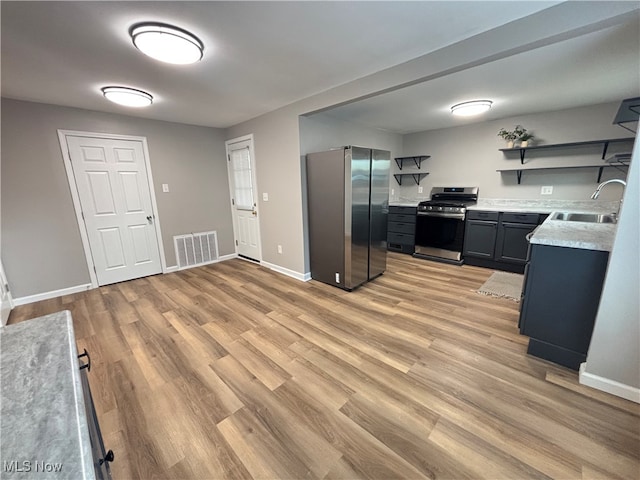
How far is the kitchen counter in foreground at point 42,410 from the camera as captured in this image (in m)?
0.49

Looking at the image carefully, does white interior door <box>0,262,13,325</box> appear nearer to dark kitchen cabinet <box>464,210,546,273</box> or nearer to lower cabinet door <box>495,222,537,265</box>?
dark kitchen cabinet <box>464,210,546,273</box>

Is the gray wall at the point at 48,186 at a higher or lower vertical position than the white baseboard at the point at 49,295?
higher

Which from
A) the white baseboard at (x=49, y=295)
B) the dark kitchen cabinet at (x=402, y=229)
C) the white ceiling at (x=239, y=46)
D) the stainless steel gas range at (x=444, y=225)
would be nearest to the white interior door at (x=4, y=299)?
the white baseboard at (x=49, y=295)

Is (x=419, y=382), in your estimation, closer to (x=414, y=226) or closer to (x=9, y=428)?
(x=9, y=428)

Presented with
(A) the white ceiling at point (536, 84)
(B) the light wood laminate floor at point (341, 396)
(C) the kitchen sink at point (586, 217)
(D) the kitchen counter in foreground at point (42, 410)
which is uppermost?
(A) the white ceiling at point (536, 84)

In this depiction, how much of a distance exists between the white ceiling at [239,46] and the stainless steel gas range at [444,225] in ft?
5.72

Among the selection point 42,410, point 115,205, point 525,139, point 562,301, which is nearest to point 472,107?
point 525,139

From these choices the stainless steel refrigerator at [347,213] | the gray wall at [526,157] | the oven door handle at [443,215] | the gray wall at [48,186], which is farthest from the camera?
the oven door handle at [443,215]

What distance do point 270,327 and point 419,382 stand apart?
1392mm

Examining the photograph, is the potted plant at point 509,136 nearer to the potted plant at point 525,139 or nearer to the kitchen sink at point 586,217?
the potted plant at point 525,139

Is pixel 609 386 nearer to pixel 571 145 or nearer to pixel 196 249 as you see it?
pixel 571 145

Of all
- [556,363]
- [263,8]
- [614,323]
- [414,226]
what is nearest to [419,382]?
[556,363]

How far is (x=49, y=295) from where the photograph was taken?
3.22 m

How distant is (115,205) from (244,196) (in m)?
1.81
